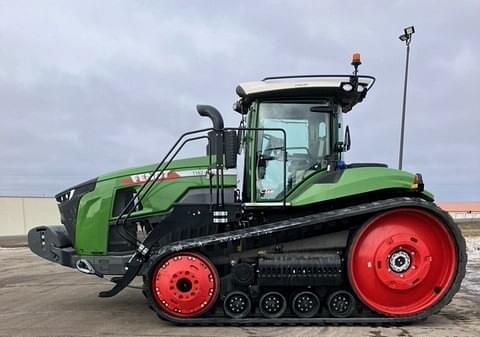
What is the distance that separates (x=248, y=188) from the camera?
702cm

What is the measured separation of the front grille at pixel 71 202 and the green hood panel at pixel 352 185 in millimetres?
2791

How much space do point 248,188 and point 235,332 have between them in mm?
1740

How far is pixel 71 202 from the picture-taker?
761 cm

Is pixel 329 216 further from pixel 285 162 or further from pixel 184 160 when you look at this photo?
pixel 184 160

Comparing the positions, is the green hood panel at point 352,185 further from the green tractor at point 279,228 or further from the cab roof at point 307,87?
the cab roof at point 307,87

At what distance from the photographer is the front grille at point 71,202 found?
24.7 ft

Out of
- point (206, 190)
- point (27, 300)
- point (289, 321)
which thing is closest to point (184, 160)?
point (206, 190)

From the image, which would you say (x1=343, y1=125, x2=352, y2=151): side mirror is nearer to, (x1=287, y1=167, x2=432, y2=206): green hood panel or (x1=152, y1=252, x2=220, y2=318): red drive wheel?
(x1=287, y1=167, x2=432, y2=206): green hood panel

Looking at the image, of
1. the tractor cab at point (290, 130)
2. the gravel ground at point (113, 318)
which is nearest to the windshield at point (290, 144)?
the tractor cab at point (290, 130)

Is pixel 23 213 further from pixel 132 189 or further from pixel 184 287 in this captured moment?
pixel 184 287

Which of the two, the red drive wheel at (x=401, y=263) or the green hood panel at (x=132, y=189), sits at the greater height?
the green hood panel at (x=132, y=189)

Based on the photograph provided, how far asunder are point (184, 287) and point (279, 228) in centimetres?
132

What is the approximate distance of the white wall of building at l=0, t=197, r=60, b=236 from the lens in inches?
1528

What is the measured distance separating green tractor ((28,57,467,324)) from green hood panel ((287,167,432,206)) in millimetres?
12
